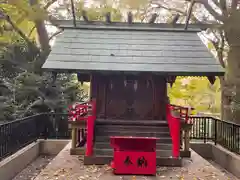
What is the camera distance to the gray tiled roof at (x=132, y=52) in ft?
25.2

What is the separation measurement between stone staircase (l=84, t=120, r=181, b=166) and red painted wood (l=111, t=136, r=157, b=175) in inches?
32.2

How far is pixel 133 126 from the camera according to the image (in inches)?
343

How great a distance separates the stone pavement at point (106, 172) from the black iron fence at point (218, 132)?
7.20 ft

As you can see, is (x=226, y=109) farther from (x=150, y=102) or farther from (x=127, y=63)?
(x=127, y=63)

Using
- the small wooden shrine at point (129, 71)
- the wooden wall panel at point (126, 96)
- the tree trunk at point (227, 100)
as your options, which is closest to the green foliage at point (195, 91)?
the tree trunk at point (227, 100)

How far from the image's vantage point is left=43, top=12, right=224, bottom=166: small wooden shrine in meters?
7.71

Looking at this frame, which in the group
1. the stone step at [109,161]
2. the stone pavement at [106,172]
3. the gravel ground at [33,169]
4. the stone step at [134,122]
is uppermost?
the stone step at [134,122]

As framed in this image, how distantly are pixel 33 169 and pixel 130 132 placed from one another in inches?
151

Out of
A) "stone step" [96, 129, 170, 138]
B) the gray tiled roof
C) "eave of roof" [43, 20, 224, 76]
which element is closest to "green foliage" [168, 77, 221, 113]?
"eave of roof" [43, 20, 224, 76]

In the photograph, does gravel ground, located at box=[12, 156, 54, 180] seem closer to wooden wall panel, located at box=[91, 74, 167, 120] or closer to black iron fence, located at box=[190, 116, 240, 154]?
wooden wall panel, located at box=[91, 74, 167, 120]

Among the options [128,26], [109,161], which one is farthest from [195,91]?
[109,161]

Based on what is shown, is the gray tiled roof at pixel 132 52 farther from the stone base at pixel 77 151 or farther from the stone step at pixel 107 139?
the stone base at pixel 77 151

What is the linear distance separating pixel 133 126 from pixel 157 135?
800 millimetres

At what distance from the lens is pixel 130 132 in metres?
8.56
